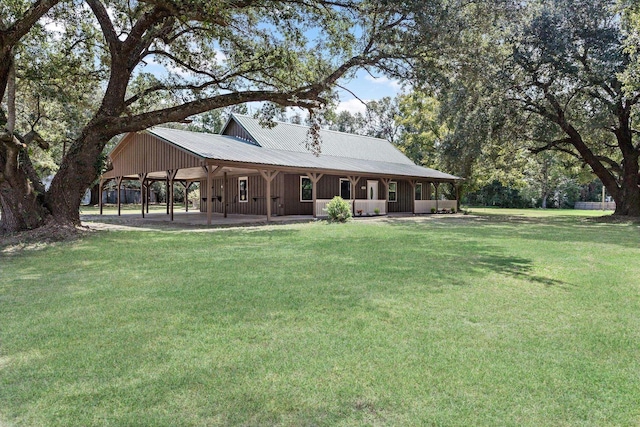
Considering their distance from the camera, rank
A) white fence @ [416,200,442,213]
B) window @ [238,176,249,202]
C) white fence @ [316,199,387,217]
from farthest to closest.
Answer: white fence @ [416,200,442,213] → window @ [238,176,249,202] → white fence @ [316,199,387,217]

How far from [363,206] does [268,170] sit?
7.12m

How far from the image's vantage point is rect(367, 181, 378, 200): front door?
22752 mm

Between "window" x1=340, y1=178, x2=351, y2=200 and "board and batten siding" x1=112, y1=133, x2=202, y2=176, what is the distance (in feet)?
29.2

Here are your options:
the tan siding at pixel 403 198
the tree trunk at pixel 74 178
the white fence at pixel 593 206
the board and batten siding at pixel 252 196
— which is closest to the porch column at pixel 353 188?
the board and batten siding at pixel 252 196

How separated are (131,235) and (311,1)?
A: 809 cm

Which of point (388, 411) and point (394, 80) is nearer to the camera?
point (388, 411)

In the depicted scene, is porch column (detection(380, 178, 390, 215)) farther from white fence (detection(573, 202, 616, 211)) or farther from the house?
white fence (detection(573, 202, 616, 211))

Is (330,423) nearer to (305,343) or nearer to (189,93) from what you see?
(305,343)

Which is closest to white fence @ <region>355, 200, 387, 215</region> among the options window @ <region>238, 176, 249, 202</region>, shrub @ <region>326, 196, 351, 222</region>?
shrub @ <region>326, 196, 351, 222</region>

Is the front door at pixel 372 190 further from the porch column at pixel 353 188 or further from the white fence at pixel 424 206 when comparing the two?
the white fence at pixel 424 206

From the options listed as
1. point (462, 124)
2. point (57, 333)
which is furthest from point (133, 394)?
point (462, 124)

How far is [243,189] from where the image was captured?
21.0 metres

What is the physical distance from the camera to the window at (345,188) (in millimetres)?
21337

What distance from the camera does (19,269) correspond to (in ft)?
20.3
